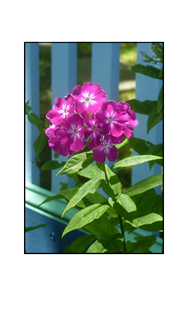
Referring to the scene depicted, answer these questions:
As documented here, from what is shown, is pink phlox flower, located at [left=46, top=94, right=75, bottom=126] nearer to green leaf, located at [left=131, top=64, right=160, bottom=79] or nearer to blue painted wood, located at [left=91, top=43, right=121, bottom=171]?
green leaf, located at [left=131, top=64, right=160, bottom=79]

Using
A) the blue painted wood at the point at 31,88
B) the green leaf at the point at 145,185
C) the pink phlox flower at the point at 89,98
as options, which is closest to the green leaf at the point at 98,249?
the green leaf at the point at 145,185

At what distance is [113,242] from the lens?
0.93 meters

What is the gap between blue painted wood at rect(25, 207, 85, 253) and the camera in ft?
4.50

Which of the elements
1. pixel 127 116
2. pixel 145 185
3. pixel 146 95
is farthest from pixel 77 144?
pixel 146 95

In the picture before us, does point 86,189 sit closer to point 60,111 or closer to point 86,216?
point 86,216

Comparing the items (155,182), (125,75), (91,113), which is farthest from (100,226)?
(125,75)

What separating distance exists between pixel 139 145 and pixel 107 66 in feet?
1.11

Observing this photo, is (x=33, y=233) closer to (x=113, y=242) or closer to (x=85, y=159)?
(x=113, y=242)

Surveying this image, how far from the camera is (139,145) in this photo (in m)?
1.11

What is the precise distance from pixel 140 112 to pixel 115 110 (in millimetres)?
372

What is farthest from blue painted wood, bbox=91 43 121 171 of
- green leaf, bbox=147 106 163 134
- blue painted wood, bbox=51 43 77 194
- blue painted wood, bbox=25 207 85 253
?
blue painted wood, bbox=25 207 85 253

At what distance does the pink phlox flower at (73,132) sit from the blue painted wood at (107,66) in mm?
516

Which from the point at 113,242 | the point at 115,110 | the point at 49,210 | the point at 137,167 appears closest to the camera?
the point at 115,110

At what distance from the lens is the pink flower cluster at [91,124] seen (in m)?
0.74
